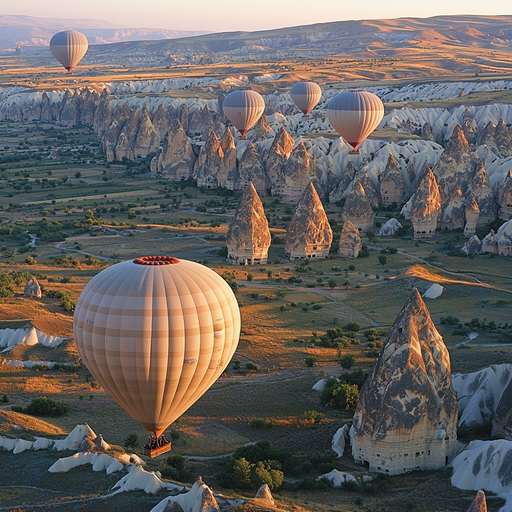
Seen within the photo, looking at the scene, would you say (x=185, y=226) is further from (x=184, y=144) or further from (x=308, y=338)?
(x=184, y=144)

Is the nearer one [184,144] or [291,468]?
[291,468]

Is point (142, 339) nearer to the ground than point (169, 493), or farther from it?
farther from it

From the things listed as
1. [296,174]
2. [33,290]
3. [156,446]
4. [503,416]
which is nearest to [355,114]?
[296,174]

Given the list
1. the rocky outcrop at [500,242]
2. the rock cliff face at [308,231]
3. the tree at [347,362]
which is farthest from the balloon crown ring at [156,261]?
the rocky outcrop at [500,242]

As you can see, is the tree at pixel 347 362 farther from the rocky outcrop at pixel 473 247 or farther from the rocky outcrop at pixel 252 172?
the rocky outcrop at pixel 252 172

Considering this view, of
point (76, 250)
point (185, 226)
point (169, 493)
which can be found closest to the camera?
point (169, 493)

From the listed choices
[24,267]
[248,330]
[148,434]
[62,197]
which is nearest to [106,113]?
[62,197]

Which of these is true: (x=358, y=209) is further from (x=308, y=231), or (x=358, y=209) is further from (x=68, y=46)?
(x=68, y=46)

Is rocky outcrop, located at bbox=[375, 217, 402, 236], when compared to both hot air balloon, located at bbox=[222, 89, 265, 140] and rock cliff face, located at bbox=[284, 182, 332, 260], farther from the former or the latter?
hot air balloon, located at bbox=[222, 89, 265, 140]
